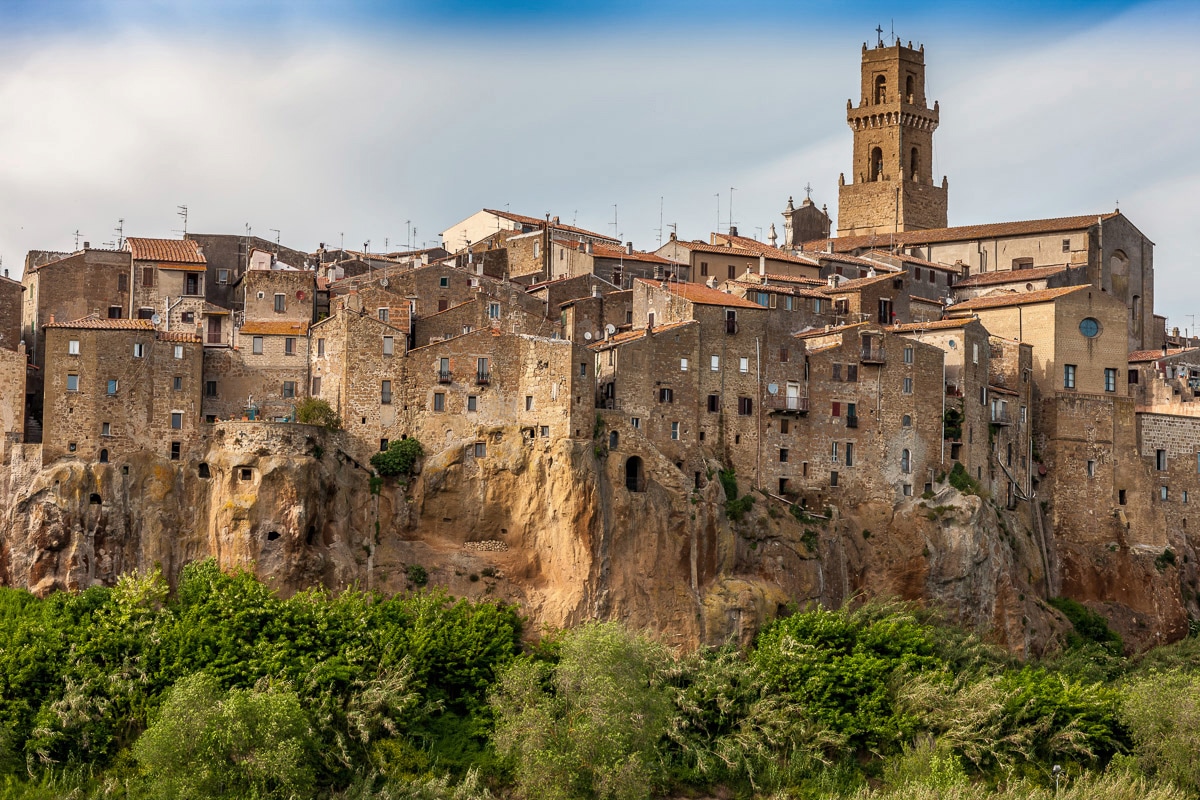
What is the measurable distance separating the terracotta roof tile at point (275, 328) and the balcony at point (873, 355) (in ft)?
76.8

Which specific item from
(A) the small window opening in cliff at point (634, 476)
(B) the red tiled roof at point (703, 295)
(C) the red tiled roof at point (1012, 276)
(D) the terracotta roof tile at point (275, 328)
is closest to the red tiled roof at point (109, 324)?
(D) the terracotta roof tile at point (275, 328)

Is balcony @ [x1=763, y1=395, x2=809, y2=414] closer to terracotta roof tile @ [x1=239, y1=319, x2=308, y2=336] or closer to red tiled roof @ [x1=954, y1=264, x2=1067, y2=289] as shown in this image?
terracotta roof tile @ [x1=239, y1=319, x2=308, y2=336]

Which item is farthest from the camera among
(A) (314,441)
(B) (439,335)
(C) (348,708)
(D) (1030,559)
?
(D) (1030,559)

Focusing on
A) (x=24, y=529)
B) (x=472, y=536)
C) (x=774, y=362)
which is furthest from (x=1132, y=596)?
(x=24, y=529)

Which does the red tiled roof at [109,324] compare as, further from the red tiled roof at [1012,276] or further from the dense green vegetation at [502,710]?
the red tiled roof at [1012,276]

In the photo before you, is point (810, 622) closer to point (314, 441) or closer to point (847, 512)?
point (847, 512)

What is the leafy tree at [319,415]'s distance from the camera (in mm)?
78438

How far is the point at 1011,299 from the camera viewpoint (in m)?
96.4

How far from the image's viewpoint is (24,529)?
74.6 metres

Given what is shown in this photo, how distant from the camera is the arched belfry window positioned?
4769 inches

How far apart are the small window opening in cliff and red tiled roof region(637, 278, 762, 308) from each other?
8063 mm

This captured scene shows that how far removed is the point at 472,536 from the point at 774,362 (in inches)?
603

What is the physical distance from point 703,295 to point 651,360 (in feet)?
17.8

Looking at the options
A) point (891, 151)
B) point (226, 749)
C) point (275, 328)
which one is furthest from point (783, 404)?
point (891, 151)
